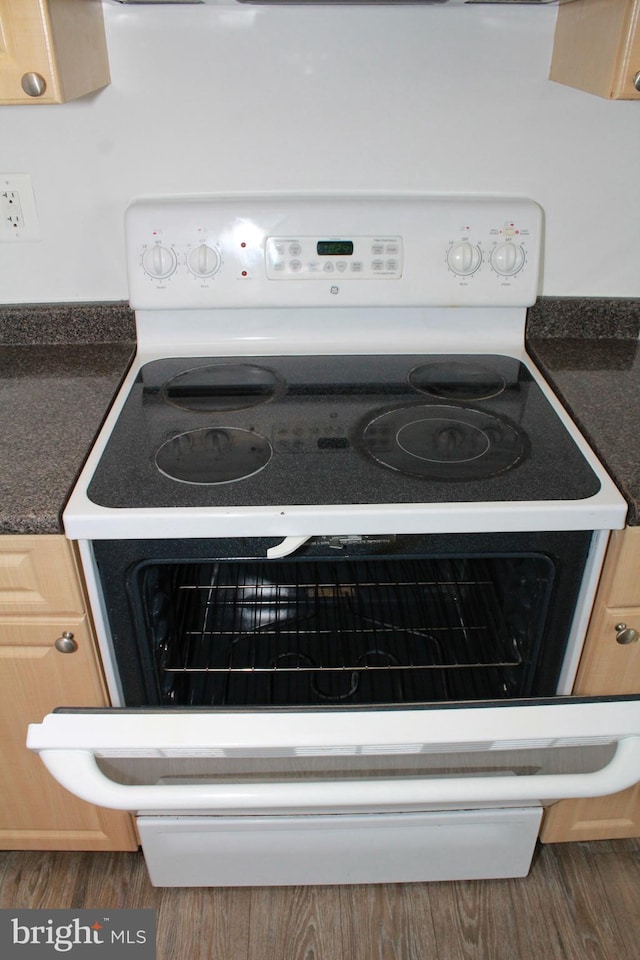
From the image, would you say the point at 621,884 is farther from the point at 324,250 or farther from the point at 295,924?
the point at 324,250

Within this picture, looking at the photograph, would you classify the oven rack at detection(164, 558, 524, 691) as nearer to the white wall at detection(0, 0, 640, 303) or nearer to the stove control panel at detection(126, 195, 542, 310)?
the stove control panel at detection(126, 195, 542, 310)

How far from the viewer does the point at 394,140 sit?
1371 mm

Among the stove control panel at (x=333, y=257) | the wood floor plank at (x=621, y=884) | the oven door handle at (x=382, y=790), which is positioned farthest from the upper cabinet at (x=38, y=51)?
the wood floor plank at (x=621, y=884)

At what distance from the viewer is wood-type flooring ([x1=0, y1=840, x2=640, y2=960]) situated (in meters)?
1.33

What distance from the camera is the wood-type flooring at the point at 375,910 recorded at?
4.35ft

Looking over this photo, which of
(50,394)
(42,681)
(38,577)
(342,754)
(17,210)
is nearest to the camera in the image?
(342,754)

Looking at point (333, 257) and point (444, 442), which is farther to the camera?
point (333, 257)

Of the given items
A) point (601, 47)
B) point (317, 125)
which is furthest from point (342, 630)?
point (601, 47)

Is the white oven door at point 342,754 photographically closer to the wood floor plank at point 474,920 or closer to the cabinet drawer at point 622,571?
the cabinet drawer at point 622,571

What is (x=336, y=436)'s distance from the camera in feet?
3.85

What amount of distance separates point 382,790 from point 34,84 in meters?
1.05

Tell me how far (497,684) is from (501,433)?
44 cm

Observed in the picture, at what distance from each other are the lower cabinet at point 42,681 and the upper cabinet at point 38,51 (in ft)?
2.00

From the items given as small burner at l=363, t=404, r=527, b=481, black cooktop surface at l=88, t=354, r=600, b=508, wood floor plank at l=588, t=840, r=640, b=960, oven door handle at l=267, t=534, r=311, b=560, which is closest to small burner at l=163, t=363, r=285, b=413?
black cooktop surface at l=88, t=354, r=600, b=508
